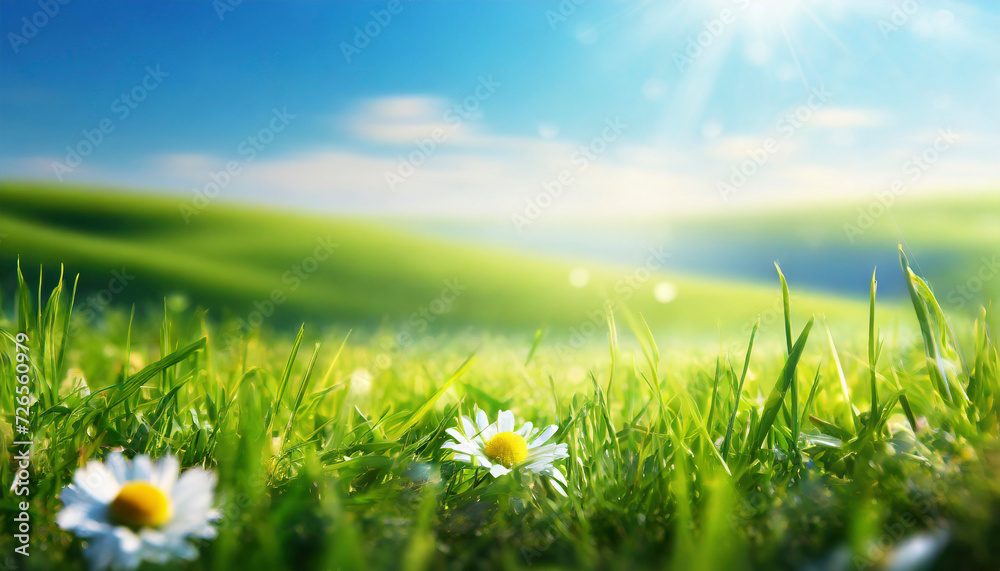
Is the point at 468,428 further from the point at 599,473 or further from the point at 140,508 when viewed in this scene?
the point at 140,508

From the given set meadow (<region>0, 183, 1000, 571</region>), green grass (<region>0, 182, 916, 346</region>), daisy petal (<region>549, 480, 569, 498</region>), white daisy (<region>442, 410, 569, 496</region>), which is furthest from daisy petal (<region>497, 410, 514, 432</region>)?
green grass (<region>0, 182, 916, 346</region>)

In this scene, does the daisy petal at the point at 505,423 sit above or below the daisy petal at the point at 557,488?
above

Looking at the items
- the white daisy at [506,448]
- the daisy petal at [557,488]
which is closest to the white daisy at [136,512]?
the white daisy at [506,448]

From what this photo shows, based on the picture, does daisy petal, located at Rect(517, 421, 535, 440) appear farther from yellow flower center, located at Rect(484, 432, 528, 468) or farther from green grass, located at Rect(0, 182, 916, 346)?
green grass, located at Rect(0, 182, 916, 346)

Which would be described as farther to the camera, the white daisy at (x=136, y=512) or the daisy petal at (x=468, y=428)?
the daisy petal at (x=468, y=428)

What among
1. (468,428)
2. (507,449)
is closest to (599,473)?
(507,449)

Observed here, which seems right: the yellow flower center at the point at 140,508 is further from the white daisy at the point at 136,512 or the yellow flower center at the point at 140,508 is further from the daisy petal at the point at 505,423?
the daisy petal at the point at 505,423

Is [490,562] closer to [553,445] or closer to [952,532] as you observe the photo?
[553,445]
